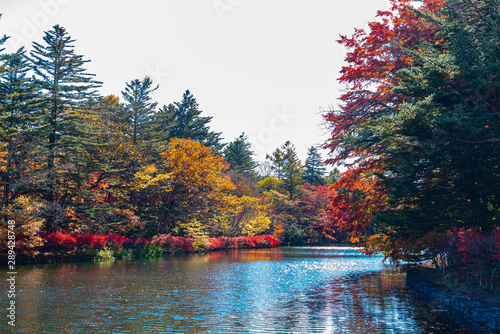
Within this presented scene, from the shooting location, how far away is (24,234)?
22.2 m

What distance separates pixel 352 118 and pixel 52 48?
23531mm

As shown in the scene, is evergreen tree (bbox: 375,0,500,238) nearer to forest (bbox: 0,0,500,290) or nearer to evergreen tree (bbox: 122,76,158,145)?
forest (bbox: 0,0,500,290)

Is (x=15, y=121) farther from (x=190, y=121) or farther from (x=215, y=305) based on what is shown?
(x=190, y=121)

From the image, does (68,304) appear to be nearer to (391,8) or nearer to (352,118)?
(352,118)

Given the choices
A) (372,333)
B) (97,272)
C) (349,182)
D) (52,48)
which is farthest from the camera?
(52,48)

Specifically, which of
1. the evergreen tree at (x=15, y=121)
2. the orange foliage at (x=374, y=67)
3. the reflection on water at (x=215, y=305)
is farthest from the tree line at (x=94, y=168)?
the orange foliage at (x=374, y=67)

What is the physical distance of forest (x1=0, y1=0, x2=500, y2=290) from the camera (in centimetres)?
1085

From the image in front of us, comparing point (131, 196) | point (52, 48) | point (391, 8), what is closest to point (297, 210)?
point (131, 196)

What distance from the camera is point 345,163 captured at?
18.1 meters

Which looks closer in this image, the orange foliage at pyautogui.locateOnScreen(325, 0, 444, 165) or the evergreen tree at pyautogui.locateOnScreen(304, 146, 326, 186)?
the orange foliage at pyautogui.locateOnScreen(325, 0, 444, 165)

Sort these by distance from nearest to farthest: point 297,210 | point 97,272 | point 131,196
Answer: point 97,272 → point 131,196 → point 297,210

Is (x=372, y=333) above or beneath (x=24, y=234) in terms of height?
beneath

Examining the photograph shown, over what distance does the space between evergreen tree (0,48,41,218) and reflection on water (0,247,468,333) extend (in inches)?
291

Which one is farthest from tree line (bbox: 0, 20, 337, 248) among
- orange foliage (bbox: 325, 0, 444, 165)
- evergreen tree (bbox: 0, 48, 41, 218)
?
orange foliage (bbox: 325, 0, 444, 165)
